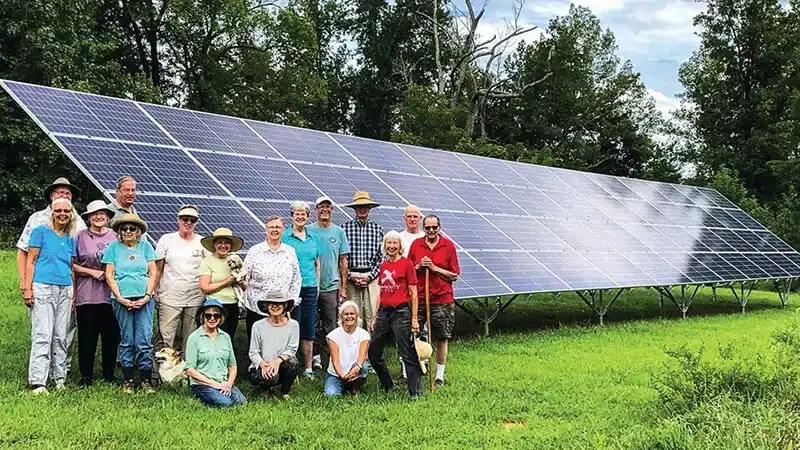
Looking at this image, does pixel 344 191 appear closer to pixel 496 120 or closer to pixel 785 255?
pixel 785 255

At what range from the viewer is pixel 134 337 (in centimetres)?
683

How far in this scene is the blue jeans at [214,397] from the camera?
641 centimetres

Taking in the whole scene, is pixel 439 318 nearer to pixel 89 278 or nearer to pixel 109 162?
pixel 89 278

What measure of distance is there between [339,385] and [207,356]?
51.5 inches

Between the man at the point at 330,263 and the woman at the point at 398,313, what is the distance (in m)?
0.88

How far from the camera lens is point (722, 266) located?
1600 cm

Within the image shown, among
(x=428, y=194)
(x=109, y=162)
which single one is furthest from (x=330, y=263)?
(x=428, y=194)

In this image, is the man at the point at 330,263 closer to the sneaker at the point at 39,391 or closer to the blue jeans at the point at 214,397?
the blue jeans at the point at 214,397

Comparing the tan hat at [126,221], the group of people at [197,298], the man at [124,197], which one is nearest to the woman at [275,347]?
the group of people at [197,298]

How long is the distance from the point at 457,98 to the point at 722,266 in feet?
71.7

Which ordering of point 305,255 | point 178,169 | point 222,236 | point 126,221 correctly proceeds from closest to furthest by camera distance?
point 126,221 < point 222,236 < point 305,255 < point 178,169

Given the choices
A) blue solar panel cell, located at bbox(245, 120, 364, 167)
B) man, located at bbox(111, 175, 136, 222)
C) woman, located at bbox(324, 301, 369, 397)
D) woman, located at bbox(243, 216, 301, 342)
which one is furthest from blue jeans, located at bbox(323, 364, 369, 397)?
blue solar panel cell, located at bbox(245, 120, 364, 167)

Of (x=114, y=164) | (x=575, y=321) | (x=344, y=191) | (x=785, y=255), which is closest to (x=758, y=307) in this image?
(x=785, y=255)

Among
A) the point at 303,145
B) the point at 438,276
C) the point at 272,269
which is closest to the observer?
the point at 272,269
